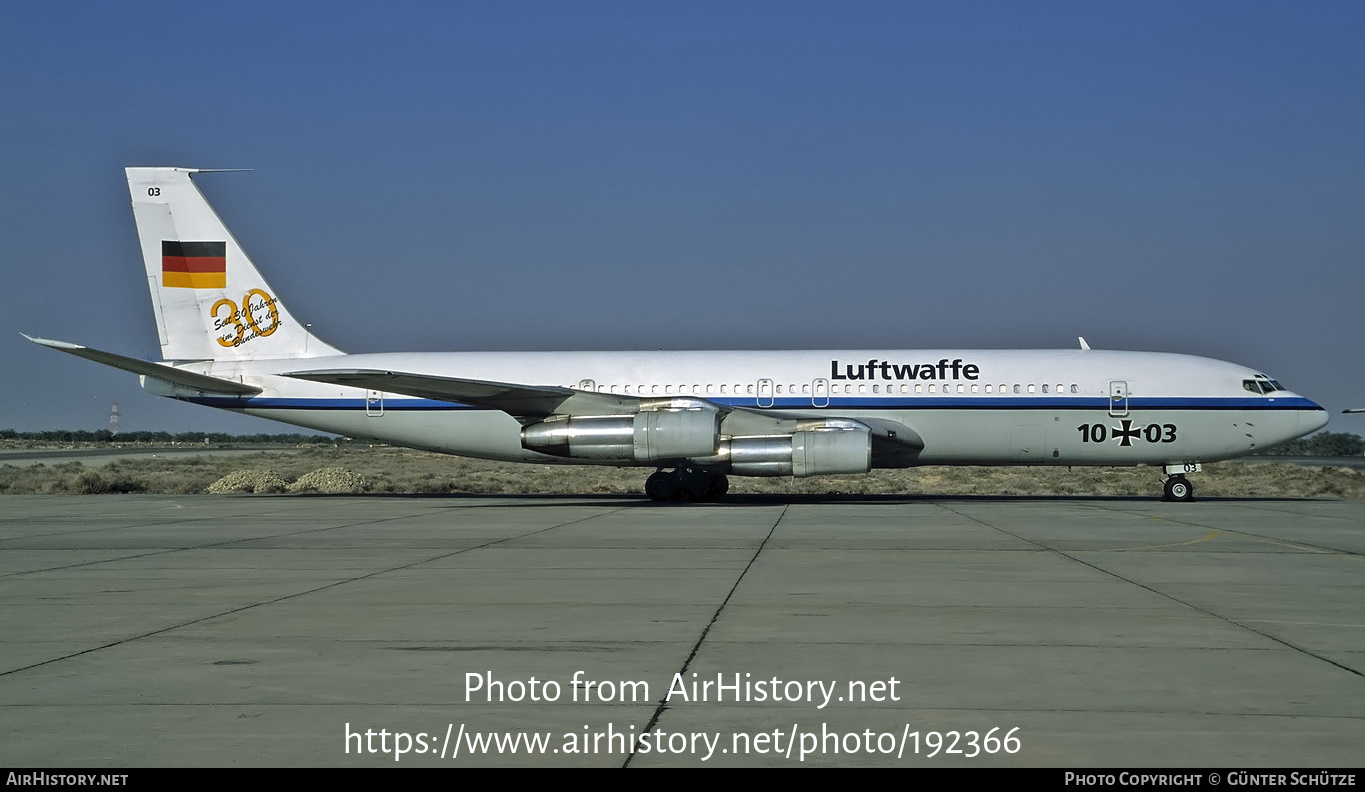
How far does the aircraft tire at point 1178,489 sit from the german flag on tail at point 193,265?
74.0 feet

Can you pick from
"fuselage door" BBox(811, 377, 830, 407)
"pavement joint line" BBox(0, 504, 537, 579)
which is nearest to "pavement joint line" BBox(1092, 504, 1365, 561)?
"fuselage door" BBox(811, 377, 830, 407)

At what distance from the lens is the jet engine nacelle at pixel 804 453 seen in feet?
78.7

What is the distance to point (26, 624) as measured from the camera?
941cm

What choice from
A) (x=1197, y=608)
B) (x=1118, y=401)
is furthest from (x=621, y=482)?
(x=1197, y=608)

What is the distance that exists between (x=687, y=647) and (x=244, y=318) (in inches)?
932

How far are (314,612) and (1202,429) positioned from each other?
2154 centimetres

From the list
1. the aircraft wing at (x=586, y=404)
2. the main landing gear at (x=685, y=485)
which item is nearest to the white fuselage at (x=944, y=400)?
the aircraft wing at (x=586, y=404)

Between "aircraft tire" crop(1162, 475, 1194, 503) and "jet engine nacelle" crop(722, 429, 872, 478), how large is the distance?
707cm

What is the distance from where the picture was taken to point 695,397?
2723 centimetres

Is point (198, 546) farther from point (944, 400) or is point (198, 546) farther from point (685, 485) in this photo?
point (944, 400)

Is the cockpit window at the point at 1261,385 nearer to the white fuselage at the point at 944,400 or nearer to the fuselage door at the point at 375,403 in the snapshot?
the white fuselage at the point at 944,400

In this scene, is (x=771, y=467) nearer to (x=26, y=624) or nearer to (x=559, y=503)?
(x=559, y=503)

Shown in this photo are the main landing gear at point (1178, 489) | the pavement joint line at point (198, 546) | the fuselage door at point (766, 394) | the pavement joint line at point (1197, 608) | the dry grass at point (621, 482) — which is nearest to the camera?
the pavement joint line at point (1197, 608)

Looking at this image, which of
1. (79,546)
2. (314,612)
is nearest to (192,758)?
(314,612)
